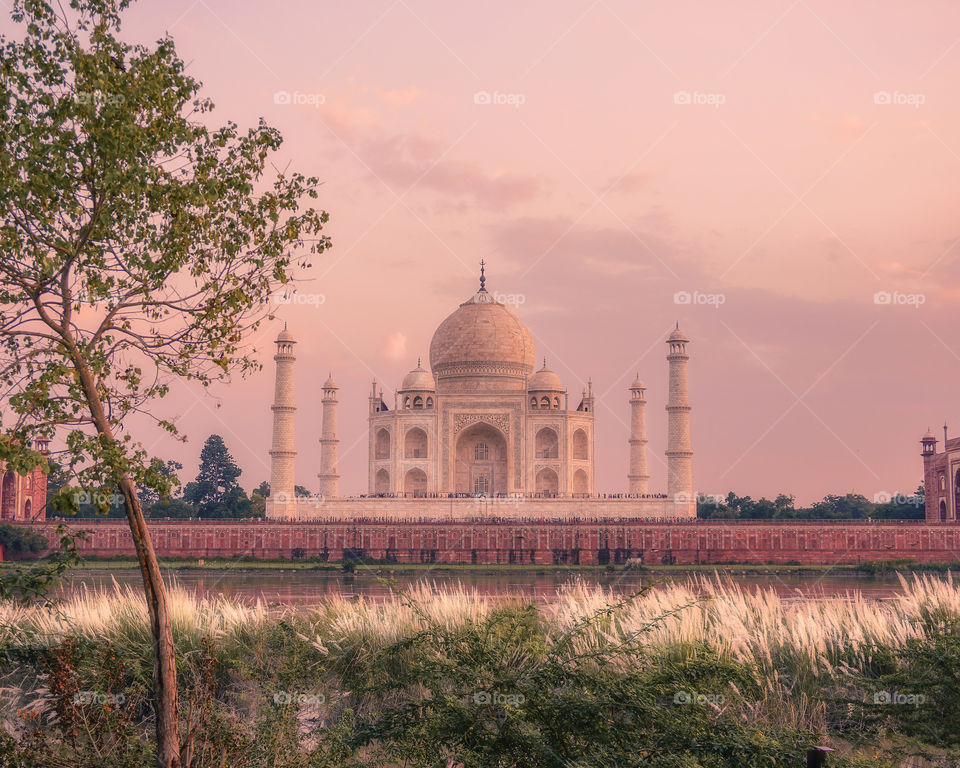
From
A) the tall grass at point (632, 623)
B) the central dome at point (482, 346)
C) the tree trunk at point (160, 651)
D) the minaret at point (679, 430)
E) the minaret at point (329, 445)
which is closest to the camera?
the tree trunk at point (160, 651)

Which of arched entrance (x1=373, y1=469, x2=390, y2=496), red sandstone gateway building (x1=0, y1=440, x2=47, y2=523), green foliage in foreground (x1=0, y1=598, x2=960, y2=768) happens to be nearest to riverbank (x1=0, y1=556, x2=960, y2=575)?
red sandstone gateway building (x1=0, y1=440, x2=47, y2=523)

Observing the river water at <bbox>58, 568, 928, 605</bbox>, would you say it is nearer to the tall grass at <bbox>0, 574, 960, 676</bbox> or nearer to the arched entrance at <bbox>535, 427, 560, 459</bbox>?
the tall grass at <bbox>0, 574, 960, 676</bbox>

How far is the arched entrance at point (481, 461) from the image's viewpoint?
52250mm

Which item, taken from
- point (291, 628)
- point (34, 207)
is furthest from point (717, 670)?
point (34, 207)

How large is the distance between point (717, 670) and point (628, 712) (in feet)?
3.57

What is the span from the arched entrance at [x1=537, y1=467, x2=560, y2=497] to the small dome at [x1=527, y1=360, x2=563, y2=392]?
4337mm

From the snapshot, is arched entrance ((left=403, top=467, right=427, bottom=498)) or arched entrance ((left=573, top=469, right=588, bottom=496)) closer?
arched entrance ((left=403, top=467, right=427, bottom=498))

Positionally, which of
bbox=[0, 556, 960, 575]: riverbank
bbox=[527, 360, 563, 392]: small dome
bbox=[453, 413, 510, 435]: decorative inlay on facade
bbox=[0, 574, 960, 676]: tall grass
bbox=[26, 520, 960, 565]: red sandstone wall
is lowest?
bbox=[0, 556, 960, 575]: riverbank

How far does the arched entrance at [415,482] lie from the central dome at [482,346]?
17.7 ft

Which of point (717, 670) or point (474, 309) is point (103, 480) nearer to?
point (717, 670)

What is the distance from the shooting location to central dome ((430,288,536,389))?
54.2 m

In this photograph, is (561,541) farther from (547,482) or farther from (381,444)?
(381,444)

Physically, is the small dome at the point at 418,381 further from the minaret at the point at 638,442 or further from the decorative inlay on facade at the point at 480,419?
the minaret at the point at 638,442

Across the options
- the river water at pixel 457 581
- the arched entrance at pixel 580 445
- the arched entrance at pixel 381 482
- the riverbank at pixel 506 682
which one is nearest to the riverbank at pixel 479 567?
the river water at pixel 457 581
